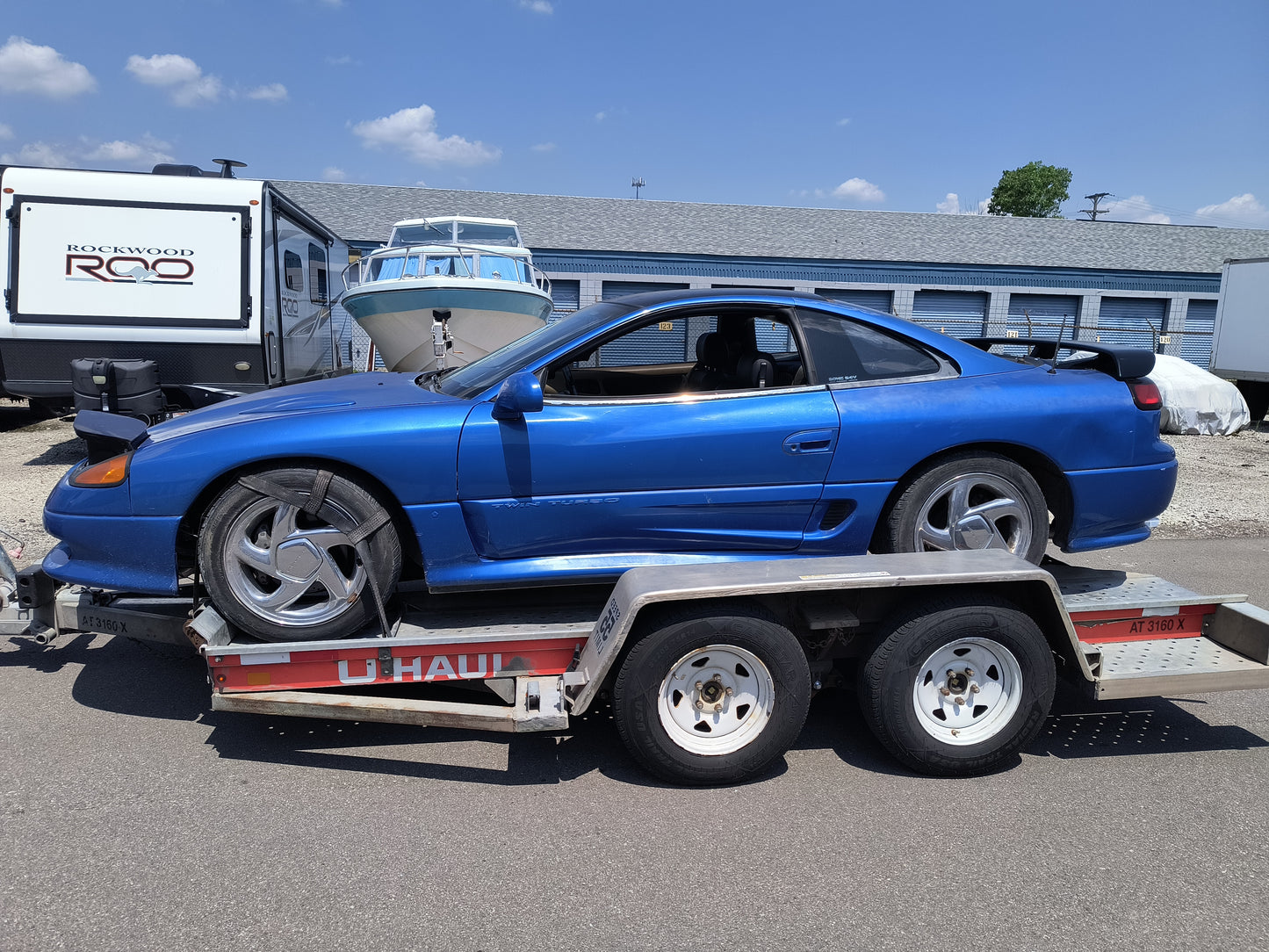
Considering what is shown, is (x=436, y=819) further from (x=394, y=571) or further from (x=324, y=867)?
(x=394, y=571)

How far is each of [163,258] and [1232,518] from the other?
1070 centimetres

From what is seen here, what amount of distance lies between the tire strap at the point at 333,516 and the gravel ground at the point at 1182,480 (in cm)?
337

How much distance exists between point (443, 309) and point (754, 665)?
1039cm

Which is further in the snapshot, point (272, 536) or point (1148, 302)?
point (1148, 302)

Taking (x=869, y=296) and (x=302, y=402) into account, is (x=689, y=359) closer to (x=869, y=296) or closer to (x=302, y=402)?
(x=302, y=402)

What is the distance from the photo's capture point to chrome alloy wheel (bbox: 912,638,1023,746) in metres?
3.27

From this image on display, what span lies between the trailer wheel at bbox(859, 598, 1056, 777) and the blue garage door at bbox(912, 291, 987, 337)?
23.3 meters

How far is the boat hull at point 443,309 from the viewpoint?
41.3ft

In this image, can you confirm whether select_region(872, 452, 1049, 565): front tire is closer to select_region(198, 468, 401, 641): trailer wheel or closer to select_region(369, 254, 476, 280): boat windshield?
select_region(198, 468, 401, 641): trailer wheel

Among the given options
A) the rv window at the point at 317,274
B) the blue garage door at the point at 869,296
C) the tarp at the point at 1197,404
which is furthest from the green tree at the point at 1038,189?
the rv window at the point at 317,274

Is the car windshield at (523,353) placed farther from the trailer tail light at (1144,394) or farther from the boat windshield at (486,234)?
the boat windshield at (486,234)

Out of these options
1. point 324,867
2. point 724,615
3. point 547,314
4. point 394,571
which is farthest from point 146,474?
point 547,314

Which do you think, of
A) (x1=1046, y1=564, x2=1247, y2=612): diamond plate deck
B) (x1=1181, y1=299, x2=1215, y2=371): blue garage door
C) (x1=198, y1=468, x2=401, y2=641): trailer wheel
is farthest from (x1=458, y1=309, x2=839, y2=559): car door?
(x1=1181, y1=299, x2=1215, y2=371): blue garage door

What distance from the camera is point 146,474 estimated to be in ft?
11.1
